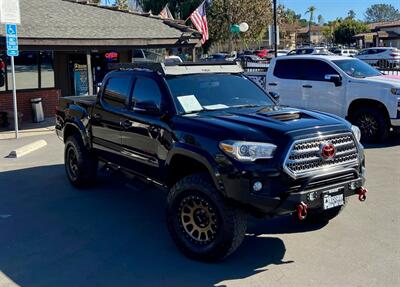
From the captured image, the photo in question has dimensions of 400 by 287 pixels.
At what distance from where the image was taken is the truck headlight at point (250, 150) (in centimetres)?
434

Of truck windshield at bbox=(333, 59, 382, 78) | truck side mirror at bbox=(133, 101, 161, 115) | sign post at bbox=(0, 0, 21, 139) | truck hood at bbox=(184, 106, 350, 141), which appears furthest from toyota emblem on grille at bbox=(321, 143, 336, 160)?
sign post at bbox=(0, 0, 21, 139)

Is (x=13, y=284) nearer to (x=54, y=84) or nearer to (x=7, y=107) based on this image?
(x=7, y=107)

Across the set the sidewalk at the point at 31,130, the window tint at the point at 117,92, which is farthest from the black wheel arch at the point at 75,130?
the sidewalk at the point at 31,130

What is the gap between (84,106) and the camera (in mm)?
7348

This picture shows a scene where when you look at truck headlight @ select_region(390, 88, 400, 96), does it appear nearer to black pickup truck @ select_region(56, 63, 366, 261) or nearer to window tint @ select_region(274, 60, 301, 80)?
window tint @ select_region(274, 60, 301, 80)

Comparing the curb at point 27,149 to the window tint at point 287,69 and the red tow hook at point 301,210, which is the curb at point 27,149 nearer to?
the window tint at point 287,69

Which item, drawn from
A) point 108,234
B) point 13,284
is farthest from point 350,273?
point 13,284

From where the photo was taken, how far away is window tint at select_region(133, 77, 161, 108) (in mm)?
5578

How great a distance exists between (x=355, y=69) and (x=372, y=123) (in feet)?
4.63

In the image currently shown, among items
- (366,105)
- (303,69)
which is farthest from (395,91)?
(303,69)

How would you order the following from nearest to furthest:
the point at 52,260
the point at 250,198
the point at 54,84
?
the point at 250,198 → the point at 52,260 → the point at 54,84

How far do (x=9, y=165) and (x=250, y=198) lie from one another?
682 cm

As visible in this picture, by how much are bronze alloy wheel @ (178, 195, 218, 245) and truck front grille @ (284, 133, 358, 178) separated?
0.89 m

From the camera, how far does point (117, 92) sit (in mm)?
6500
